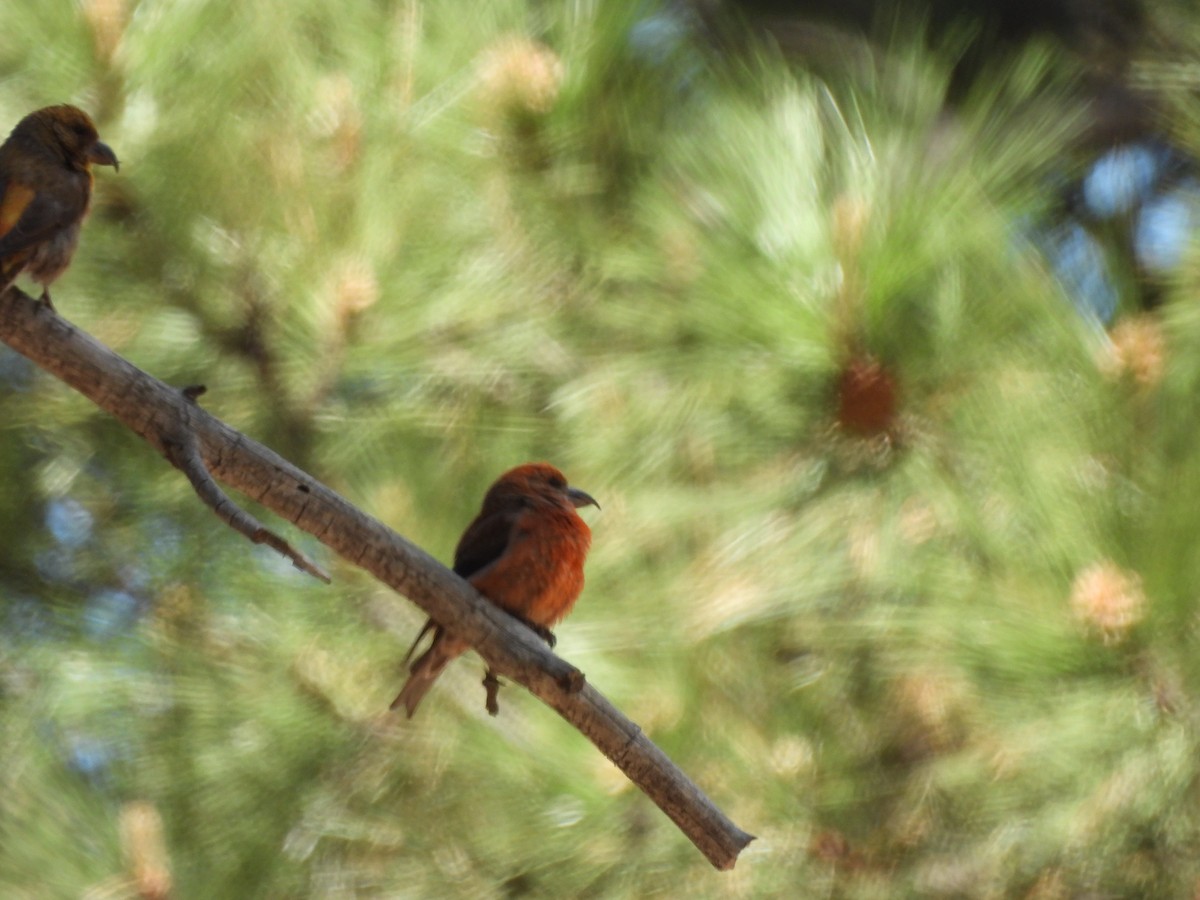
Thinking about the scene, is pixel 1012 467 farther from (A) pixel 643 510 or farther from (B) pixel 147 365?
(B) pixel 147 365

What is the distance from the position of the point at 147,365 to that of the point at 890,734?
1.43m

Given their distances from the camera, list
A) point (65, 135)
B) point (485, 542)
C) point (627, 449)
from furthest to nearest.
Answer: point (627, 449)
point (485, 542)
point (65, 135)

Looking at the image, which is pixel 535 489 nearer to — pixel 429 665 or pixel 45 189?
pixel 429 665

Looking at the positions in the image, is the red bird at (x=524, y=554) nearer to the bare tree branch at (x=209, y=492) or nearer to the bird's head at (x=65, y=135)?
the bare tree branch at (x=209, y=492)

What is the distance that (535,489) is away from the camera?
2.34 metres

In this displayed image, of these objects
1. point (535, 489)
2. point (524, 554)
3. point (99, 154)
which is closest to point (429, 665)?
point (524, 554)

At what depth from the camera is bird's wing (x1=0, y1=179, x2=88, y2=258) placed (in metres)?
1.84

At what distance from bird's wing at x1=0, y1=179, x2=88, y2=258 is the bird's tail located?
0.72 m

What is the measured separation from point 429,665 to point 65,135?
884 mm

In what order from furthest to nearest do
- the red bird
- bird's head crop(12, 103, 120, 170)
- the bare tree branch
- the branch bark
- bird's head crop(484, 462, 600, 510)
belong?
bird's head crop(484, 462, 600, 510)
the red bird
bird's head crop(12, 103, 120, 170)
the branch bark
the bare tree branch

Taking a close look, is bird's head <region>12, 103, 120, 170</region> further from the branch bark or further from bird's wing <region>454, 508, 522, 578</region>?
bird's wing <region>454, 508, 522, 578</region>

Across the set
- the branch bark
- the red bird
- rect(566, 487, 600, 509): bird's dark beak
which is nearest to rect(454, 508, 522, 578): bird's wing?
the red bird

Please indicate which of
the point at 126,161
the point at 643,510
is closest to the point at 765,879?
the point at 643,510

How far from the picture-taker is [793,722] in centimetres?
240
